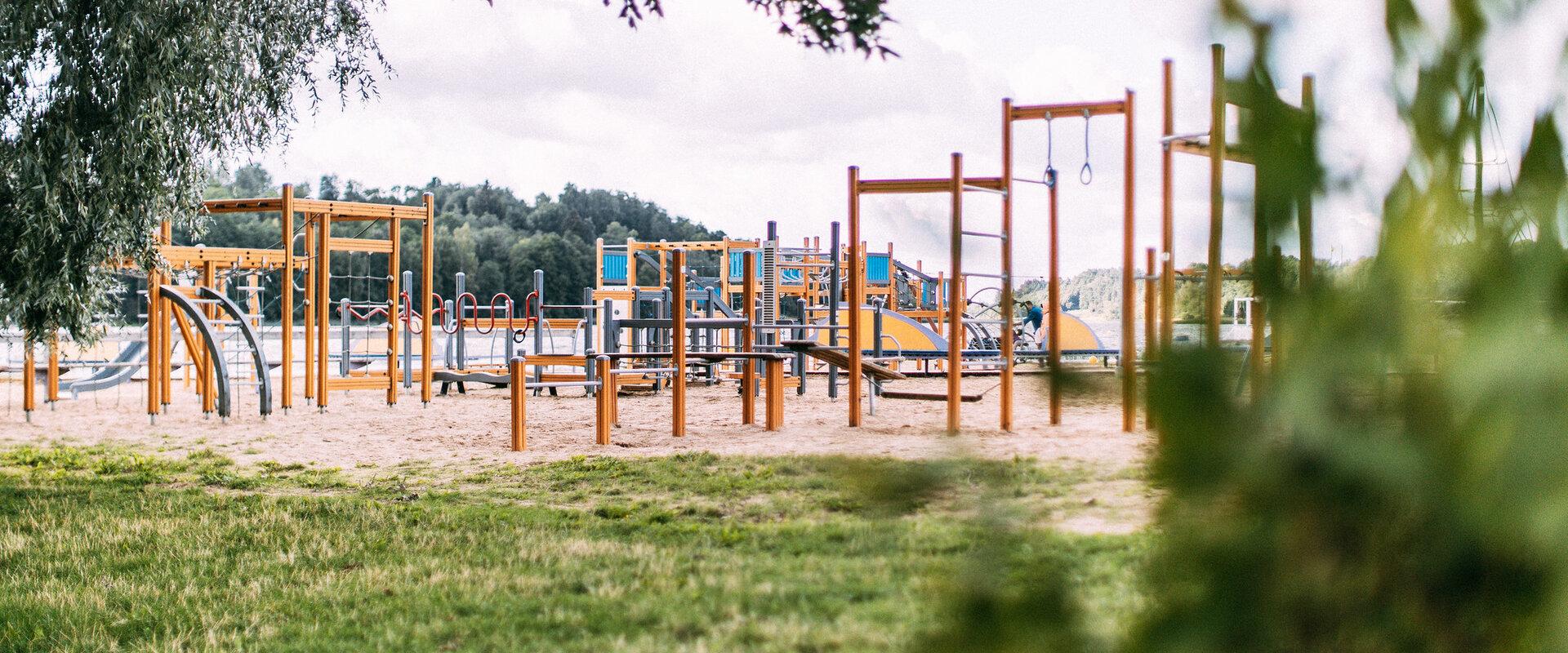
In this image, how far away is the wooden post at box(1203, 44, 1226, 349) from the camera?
0.50 metres

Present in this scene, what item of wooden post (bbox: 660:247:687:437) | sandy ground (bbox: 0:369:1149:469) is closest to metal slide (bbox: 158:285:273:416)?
sandy ground (bbox: 0:369:1149:469)

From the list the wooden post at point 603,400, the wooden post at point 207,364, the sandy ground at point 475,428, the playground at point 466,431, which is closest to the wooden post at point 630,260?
the sandy ground at point 475,428

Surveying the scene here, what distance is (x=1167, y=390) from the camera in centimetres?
48

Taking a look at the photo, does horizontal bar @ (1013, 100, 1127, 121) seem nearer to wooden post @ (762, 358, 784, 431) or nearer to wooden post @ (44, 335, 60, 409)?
wooden post @ (762, 358, 784, 431)

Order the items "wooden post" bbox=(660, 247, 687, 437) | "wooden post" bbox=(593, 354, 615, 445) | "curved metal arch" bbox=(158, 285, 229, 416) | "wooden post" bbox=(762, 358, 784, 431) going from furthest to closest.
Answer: "curved metal arch" bbox=(158, 285, 229, 416)
"wooden post" bbox=(762, 358, 784, 431)
"wooden post" bbox=(660, 247, 687, 437)
"wooden post" bbox=(593, 354, 615, 445)

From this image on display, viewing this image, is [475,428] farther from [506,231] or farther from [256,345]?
[506,231]

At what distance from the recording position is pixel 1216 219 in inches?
20.4

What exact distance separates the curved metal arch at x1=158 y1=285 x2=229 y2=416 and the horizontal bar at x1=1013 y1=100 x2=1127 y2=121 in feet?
26.5

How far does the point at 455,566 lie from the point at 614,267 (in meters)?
15.7

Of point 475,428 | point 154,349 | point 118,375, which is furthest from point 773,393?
point 118,375

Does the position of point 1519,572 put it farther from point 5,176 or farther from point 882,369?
point 882,369

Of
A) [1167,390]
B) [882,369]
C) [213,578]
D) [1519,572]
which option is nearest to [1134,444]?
[1167,390]

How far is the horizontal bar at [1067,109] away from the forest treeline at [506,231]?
53.7 m

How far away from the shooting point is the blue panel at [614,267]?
21.0 metres
